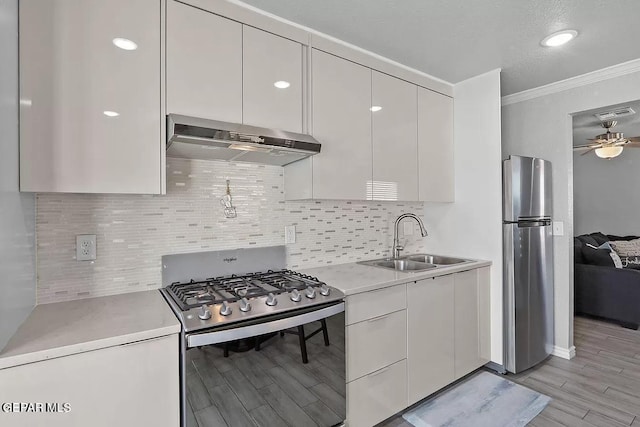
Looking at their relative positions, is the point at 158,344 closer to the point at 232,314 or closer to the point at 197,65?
the point at 232,314

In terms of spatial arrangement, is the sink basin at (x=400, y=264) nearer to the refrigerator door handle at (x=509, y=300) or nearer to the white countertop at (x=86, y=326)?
the refrigerator door handle at (x=509, y=300)

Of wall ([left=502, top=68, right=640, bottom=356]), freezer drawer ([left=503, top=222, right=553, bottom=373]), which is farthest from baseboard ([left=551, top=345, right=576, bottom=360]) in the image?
freezer drawer ([left=503, top=222, right=553, bottom=373])

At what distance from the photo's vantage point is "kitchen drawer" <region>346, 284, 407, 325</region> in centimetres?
171

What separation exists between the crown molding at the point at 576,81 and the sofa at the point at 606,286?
2235 mm

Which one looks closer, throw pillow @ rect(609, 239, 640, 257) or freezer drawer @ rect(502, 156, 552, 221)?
freezer drawer @ rect(502, 156, 552, 221)

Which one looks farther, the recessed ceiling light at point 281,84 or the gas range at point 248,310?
the recessed ceiling light at point 281,84

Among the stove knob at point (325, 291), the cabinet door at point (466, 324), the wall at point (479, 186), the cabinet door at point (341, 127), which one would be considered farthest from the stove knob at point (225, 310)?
the wall at point (479, 186)

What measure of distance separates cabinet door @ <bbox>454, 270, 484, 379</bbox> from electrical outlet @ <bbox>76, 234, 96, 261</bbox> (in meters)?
2.18

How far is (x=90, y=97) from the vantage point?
1.30 metres

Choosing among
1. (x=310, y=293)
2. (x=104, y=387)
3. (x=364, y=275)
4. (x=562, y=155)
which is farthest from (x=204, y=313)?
(x=562, y=155)

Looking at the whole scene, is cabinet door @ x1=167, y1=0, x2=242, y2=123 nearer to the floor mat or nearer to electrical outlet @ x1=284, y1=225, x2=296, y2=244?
electrical outlet @ x1=284, y1=225, x2=296, y2=244

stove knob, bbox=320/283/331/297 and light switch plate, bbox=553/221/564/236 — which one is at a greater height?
light switch plate, bbox=553/221/564/236

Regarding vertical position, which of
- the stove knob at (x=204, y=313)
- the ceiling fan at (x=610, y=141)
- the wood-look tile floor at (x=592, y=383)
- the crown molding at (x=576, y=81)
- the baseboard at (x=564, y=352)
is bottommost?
the wood-look tile floor at (x=592, y=383)

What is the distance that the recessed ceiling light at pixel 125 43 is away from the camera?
1356 mm
